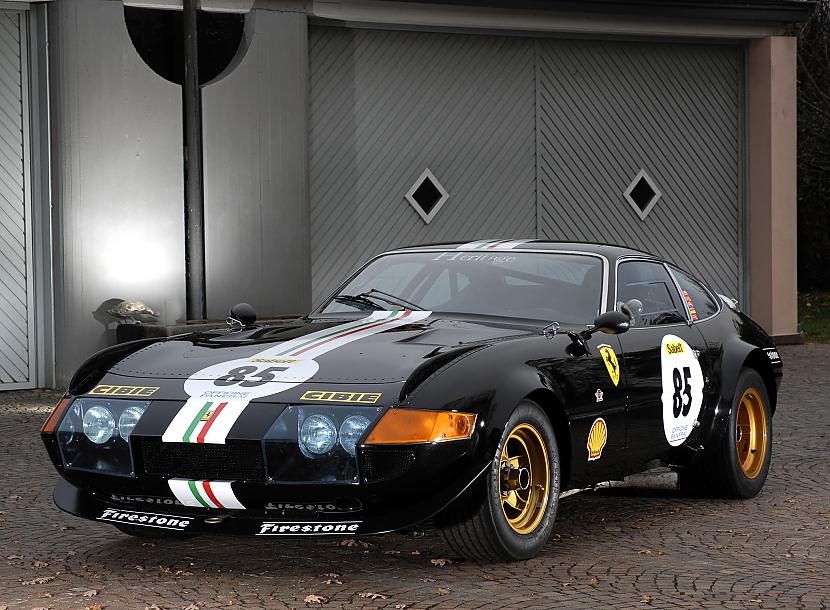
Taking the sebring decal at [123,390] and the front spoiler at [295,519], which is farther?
the sebring decal at [123,390]

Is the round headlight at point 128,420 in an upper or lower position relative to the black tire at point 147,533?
upper

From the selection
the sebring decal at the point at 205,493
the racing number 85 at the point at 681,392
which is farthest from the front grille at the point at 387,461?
the racing number 85 at the point at 681,392

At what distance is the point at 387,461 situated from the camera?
5.40 metres

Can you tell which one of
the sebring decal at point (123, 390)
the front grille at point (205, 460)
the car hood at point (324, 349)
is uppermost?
the car hood at point (324, 349)

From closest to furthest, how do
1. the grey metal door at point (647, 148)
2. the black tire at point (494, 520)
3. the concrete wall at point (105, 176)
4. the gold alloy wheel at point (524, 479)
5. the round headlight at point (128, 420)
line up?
the black tire at point (494, 520)
the round headlight at point (128, 420)
the gold alloy wheel at point (524, 479)
the concrete wall at point (105, 176)
the grey metal door at point (647, 148)

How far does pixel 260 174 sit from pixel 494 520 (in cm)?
958

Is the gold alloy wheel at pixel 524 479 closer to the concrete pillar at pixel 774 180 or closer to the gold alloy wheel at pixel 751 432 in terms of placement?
the gold alloy wheel at pixel 751 432

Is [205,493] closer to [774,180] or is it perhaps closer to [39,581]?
[39,581]

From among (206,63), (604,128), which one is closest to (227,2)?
(206,63)

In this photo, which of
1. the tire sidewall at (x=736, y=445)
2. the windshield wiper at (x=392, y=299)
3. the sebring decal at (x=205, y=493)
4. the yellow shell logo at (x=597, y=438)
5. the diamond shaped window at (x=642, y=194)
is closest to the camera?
the sebring decal at (x=205, y=493)

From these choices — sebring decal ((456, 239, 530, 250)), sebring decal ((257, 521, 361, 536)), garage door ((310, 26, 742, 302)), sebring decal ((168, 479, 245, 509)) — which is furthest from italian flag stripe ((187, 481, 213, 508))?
garage door ((310, 26, 742, 302))

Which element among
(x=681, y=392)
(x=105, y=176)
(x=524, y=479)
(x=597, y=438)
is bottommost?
(x=524, y=479)

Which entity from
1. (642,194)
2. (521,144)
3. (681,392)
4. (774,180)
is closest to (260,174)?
(521,144)

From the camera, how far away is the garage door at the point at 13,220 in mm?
13891
